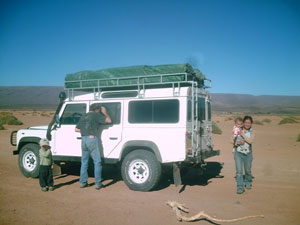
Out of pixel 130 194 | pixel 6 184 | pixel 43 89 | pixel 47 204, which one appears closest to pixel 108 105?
pixel 130 194

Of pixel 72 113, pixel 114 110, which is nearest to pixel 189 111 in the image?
pixel 114 110

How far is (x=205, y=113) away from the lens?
757 cm

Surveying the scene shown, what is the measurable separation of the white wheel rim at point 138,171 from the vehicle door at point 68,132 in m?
1.45

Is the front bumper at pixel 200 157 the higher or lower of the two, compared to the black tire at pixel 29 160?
higher

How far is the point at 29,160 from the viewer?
26.5ft

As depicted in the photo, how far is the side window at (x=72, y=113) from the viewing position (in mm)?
7570

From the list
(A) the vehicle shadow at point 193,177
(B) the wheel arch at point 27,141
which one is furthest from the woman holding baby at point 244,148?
(B) the wheel arch at point 27,141

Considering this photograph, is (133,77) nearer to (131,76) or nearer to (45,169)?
(131,76)

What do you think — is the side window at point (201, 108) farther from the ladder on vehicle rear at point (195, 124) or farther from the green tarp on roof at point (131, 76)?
the green tarp on roof at point (131, 76)

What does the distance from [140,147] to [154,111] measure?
84 cm

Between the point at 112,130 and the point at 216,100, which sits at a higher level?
the point at 216,100

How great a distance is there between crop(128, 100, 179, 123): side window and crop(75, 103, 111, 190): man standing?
619 mm

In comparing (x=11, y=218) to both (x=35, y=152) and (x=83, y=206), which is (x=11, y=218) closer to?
(x=83, y=206)

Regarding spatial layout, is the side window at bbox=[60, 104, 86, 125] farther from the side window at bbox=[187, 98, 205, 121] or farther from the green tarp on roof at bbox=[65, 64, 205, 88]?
the side window at bbox=[187, 98, 205, 121]
